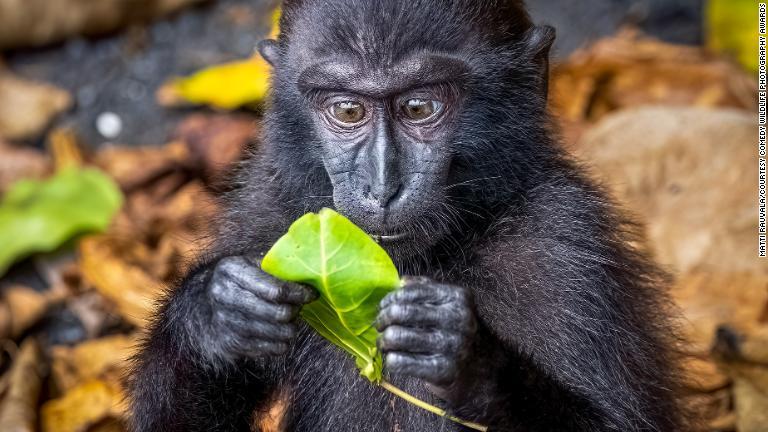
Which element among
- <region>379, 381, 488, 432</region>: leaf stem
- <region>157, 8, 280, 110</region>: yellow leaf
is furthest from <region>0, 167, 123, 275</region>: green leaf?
<region>379, 381, 488, 432</region>: leaf stem

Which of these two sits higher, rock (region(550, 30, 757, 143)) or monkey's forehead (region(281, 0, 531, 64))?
monkey's forehead (region(281, 0, 531, 64))

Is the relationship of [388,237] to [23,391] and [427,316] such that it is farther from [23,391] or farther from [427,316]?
[23,391]

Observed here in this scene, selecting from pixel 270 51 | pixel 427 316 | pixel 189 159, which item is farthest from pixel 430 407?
pixel 189 159

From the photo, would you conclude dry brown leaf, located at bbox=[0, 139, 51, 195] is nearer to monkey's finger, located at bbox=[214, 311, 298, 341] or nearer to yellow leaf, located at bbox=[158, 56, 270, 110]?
yellow leaf, located at bbox=[158, 56, 270, 110]

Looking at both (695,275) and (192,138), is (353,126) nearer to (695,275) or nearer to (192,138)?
(695,275)

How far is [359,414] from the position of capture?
502cm

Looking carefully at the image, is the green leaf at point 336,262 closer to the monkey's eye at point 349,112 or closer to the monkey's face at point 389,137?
the monkey's face at point 389,137

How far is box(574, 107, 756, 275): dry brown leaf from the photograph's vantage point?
23.8 feet

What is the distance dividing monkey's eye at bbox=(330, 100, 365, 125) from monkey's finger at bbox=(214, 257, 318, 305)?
0.75 meters

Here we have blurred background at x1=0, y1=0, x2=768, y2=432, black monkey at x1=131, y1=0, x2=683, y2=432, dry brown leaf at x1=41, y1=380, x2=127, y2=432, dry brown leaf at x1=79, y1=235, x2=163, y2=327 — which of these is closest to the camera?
black monkey at x1=131, y1=0, x2=683, y2=432

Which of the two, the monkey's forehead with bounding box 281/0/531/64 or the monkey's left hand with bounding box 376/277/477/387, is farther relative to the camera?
the monkey's forehead with bounding box 281/0/531/64

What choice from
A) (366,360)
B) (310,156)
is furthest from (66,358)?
(366,360)

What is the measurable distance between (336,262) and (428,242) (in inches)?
24.0

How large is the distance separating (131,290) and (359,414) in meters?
2.69
